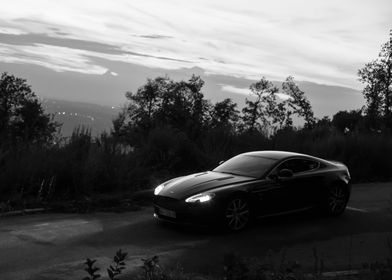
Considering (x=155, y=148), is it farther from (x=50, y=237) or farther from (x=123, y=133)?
(x=50, y=237)

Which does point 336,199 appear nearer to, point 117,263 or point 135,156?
point 135,156

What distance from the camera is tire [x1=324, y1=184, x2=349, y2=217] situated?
35.9 feet

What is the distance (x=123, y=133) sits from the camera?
14.9 meters

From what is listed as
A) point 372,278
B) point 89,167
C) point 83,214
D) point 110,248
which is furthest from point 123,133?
point 372,278

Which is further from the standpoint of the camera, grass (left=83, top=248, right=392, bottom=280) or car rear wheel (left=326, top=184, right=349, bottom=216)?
car rear wheel (left=326, top=184, right=349, bottom=216)

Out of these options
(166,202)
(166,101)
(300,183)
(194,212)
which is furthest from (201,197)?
(166,101)

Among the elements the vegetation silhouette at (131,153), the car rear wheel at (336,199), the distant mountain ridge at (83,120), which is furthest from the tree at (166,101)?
the car rear wheel at (336,199)

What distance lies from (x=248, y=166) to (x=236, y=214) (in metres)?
1.38

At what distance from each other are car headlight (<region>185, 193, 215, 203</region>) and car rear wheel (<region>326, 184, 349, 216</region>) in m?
2.99

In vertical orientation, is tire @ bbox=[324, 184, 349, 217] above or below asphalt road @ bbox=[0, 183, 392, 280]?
above

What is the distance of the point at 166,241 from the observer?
8.63 metres

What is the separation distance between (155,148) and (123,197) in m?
3.97

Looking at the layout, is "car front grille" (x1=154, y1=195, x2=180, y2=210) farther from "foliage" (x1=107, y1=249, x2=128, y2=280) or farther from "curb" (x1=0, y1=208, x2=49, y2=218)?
"foliage" (x1=107, y1=249, x2=128, y2=280)

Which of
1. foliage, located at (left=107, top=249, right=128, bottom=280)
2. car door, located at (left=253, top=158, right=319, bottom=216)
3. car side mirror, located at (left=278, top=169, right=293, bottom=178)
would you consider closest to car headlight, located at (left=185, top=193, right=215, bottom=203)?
car door, located at (left=253, top=158, right=319, bottom=216)
